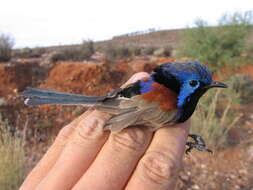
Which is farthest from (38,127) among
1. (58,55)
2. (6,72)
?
(58,55)

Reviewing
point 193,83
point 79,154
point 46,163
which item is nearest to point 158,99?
point 193,83

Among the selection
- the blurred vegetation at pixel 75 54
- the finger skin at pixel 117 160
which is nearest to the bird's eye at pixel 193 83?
the finger skin at pixel 117 160

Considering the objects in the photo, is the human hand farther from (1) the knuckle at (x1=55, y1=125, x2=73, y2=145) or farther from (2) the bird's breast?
(1) the knuckle at (x1=55, y1=125, x2=73, y2=145)

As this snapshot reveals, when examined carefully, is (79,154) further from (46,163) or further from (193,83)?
(193,83)

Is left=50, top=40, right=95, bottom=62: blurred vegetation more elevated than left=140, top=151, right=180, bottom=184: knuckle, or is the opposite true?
left=50, top=40, right=95, bottom=62: blurred vegetation

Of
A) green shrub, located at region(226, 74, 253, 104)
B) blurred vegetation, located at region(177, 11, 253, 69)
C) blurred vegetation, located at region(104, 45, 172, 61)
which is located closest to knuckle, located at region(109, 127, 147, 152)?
green shrub, located at region(226, 74, 253, 104)

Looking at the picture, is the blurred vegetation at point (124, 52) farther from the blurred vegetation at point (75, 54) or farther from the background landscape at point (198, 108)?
the background landscape at point (198, 108)

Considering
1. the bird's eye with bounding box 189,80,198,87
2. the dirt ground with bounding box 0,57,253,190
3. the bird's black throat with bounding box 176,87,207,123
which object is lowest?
the dirt ground with bounding box 0,57,253,190
